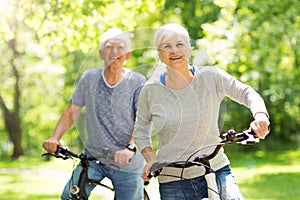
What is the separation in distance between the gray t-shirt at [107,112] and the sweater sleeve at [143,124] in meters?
0.61

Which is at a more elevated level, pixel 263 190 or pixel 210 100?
pixel 210 100

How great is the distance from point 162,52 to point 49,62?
2437cm

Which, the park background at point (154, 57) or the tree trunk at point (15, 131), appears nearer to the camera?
the park background at point (154, 57)

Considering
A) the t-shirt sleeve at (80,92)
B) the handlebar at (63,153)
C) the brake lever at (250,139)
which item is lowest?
the handlebar at (63,153)

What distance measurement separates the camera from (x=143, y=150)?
3.96 metres

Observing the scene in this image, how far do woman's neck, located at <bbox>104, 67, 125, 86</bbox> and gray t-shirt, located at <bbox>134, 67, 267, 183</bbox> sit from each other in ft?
2.80

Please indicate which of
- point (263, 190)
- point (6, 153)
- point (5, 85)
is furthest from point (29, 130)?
point (263, 190)

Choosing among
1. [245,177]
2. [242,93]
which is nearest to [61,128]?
[242,93]

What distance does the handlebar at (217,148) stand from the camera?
3410mm

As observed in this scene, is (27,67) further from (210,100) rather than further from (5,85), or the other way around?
(210,100)

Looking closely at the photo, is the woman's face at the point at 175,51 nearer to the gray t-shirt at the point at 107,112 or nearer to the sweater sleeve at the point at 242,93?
the sweater sleeve at the point at 242,93

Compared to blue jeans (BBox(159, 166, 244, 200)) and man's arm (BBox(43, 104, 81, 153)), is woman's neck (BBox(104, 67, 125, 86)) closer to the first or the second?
man's arm (BBox(43, 104, 81, 153))

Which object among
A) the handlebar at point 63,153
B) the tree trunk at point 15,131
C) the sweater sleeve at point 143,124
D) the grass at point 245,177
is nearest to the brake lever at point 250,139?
the sweater sleeve at point 143,124

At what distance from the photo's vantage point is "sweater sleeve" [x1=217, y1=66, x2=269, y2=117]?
3.52m
